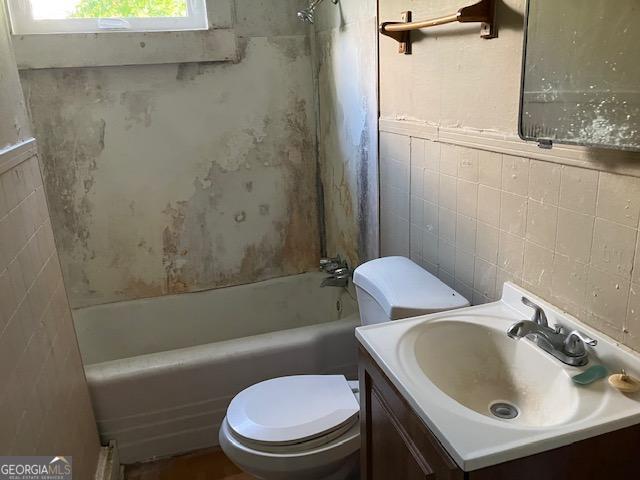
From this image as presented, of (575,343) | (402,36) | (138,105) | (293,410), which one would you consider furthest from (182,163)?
(575,343)

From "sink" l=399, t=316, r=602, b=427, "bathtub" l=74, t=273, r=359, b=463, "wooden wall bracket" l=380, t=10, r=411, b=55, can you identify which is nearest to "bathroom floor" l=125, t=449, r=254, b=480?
"bathtub" l=74, t=273, r=359, b=463

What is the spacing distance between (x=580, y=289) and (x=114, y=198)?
2.07 m

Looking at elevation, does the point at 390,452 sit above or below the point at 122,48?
below

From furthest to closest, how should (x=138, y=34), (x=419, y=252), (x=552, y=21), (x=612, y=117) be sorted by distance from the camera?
(x=138, y=34), (x=419, y=252), (x=552, y=21), (x=612, y=117)

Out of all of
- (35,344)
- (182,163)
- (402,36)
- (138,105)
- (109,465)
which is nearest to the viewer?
(35,344)

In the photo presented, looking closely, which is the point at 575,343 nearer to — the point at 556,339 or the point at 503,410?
the point at 556,339

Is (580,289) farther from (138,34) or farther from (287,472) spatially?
(138,34)

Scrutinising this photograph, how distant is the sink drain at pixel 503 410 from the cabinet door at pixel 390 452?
237 millimetres

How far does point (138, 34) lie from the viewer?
231 cm

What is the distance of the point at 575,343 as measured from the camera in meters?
1.09

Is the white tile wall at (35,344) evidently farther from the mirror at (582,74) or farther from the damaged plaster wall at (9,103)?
the mirror at (582,74)

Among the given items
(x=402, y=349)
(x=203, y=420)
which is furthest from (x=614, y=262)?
(x=203, y=420)

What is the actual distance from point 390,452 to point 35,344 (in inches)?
37.5

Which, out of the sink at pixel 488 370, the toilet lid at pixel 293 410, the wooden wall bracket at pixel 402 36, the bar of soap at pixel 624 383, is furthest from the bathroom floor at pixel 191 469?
the wooden wall bracket at pixel 402 36
